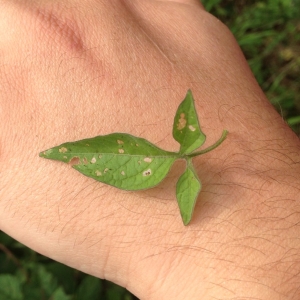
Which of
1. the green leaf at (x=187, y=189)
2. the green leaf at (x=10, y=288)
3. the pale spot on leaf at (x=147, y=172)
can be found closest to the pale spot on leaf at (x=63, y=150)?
the pale spot on leaf at (x=147, y=172)

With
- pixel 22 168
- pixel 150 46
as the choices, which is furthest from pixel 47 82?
pixel 150 46

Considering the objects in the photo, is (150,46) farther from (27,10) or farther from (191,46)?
(27,10)

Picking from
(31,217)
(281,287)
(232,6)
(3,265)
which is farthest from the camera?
(232,6)

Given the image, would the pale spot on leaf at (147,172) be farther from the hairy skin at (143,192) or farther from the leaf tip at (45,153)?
the leaf tip at (45,153)

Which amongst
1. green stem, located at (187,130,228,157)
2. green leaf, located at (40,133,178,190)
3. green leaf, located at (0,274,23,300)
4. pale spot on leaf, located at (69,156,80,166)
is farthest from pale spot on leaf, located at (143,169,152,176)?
green leaf, located at (0,274,23,300)

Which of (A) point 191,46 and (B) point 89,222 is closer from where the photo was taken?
(B) point 89,222

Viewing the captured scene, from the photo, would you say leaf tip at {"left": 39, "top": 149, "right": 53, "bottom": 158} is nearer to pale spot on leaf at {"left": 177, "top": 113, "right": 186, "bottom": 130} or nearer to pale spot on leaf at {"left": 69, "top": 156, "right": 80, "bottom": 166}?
pale spot on leaf at {"left": 69, "top": 156, "right": 80, "bottom": 166}
